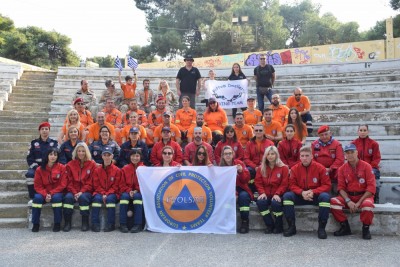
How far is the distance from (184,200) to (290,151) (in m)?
2.21

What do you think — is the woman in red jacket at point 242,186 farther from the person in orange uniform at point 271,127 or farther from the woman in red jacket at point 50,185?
the woman in red jacket at point 50,185

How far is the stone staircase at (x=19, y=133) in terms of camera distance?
7.54m

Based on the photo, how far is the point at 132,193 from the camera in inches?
277

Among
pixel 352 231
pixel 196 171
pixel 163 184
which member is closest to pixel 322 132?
pixel 352 231

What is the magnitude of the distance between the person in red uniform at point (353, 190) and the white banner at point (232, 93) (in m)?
5.60

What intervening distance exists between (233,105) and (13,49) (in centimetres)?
2315

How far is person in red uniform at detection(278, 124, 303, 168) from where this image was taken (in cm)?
769

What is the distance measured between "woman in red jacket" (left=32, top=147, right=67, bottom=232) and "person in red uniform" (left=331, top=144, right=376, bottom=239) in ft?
14.3

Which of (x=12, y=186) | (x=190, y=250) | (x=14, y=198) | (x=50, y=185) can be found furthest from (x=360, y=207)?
(x=12, y=186)

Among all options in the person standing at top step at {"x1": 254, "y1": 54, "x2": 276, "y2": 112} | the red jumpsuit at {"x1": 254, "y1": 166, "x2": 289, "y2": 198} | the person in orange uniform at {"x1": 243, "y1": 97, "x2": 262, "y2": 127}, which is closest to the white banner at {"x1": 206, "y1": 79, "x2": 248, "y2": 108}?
the person standing at top step at {"x1": 254, "y1": 54, "x2": 276, "y2": 112}

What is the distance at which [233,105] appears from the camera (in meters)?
12.0

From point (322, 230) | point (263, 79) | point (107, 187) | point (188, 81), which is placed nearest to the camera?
point (322, 230)

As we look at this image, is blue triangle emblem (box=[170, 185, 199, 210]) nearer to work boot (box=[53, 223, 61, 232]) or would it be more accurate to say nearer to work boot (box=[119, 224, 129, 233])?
work boot (box=[119, 224, 129, 233])

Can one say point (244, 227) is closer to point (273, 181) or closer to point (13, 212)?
point (273, 181)
